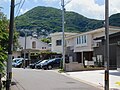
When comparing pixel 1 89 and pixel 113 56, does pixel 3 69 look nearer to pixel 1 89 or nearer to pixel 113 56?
pixel 1 89

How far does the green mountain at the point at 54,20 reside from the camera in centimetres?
7875

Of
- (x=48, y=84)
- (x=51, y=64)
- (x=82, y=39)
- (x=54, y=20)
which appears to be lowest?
(x=48, y=84)

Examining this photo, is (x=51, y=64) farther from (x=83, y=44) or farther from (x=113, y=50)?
(x=113, y=50)

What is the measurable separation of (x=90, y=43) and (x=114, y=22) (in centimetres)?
1873

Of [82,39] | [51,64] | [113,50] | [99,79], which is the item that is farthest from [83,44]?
[99,79]

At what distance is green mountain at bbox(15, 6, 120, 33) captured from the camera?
78.8 metres

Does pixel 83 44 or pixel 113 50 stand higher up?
pixel 83 44

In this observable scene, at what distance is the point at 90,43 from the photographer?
51188mm

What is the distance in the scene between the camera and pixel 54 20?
9388 centimetres

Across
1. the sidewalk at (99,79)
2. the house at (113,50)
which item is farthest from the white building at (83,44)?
the sidewalk at (99,79)

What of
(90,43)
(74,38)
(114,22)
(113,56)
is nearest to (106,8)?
(113,56)

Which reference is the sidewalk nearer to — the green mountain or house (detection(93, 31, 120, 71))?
house (detection(93, 31, 120, 71))

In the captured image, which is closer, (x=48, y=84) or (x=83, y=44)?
(x=48, y=84)

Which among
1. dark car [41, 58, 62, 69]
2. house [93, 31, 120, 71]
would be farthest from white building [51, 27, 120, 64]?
dark car [41, 58, 62, 69]
